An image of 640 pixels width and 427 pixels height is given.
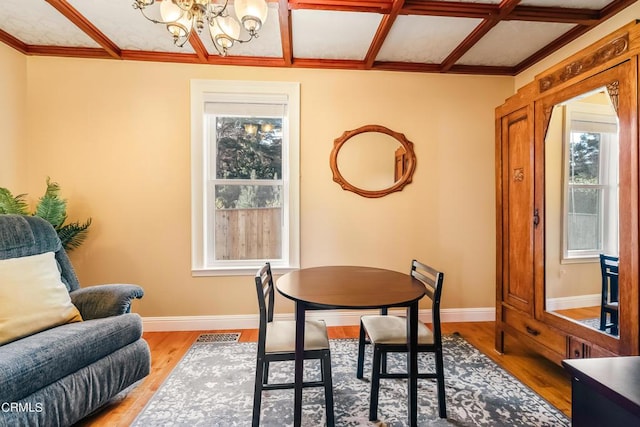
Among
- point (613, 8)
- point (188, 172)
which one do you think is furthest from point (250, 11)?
point (613, 8)

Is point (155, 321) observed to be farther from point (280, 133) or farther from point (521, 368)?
point (521, 368)

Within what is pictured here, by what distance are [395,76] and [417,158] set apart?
829 mm

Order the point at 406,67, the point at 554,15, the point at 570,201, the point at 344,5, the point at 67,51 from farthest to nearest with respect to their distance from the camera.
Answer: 1. the point at 406,67
2. the point at 67,51
3. the point at 554,15
4. the point at 344,5
5. the point at 570,201

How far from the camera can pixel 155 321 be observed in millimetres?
2596

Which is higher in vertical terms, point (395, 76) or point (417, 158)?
point (395, 76)

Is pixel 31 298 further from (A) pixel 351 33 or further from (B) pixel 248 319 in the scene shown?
(A) pixel 351 33

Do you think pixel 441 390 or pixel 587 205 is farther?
pixel 587 205

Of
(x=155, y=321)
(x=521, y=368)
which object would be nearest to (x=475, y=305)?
(x=521, y=368)

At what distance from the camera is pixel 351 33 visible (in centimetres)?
224

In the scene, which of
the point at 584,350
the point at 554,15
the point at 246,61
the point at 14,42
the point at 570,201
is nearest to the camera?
the point at 584,350

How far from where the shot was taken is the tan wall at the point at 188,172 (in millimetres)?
2520

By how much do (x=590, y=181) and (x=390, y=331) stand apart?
1438 millimetres

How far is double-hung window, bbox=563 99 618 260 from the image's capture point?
4.89 ft

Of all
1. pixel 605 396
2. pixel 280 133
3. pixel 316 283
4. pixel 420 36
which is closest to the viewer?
pixel 605 396
